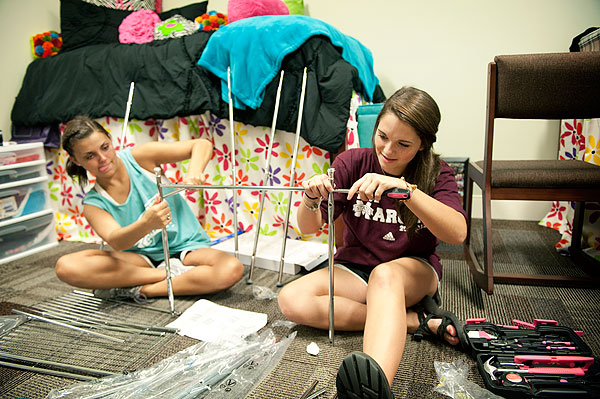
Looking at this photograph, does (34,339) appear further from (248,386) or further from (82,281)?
(248,386)

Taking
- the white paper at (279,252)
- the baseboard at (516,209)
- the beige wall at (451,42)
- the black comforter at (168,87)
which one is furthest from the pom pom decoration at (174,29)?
the baseboard at (516,209)

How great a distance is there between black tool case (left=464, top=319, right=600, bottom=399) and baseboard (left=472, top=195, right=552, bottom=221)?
1.56 metres

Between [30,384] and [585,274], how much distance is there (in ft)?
6.90

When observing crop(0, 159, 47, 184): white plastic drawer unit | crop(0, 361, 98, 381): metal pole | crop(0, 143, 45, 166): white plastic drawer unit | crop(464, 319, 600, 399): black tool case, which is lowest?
crop(0, 361, 98, 381): metal pole

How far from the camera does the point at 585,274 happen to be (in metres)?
1.81

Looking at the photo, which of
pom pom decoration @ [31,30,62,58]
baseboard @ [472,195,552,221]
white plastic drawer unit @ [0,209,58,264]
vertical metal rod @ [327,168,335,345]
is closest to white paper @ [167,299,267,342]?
vertical metal rod @ [327,168,335,345]

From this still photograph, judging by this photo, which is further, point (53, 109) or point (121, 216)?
point (53, 109)

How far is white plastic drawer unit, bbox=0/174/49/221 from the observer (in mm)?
2188

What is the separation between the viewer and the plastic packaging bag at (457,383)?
1.04 metres

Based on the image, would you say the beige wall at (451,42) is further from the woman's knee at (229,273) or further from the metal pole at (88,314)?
the woman's knee at (229,273)

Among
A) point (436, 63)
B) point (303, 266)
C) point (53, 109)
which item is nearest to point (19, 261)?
point (53, 109)

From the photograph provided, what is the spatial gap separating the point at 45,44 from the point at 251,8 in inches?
58.9

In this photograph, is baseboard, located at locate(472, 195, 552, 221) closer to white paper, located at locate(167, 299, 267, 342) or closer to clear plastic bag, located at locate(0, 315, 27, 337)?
white paper, located at locate(167, 299, 267, 342)

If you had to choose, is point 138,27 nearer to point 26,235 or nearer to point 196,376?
point 26,235
